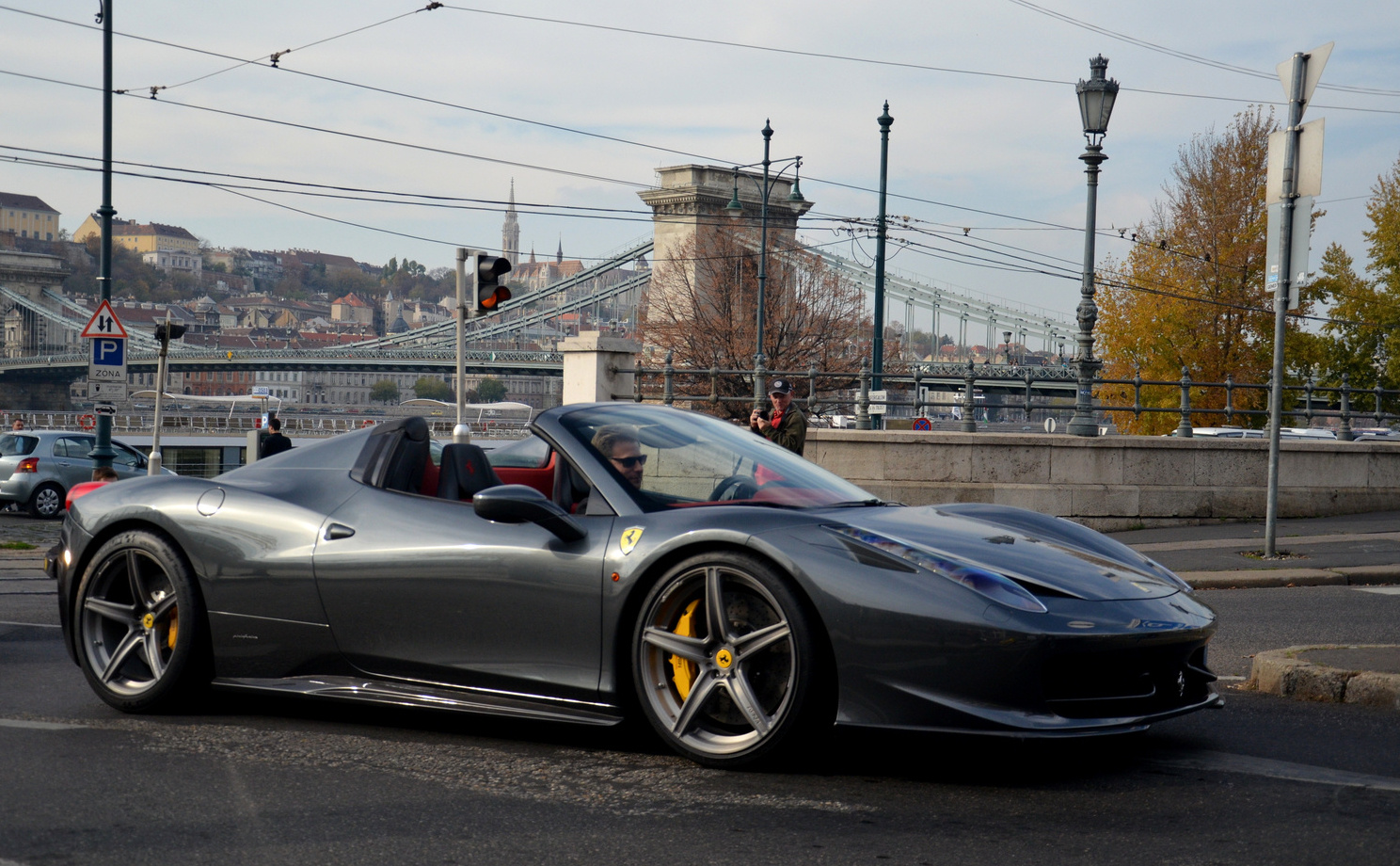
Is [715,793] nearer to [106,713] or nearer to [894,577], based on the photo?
[894,577]

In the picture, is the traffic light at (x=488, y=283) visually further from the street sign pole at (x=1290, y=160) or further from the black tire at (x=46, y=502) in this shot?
the black tire at (x=46, y=502)

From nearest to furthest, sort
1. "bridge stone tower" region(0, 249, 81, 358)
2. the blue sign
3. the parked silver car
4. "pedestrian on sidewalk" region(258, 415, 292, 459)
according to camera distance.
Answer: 1. "pedestrian on sidewalk" region(258, 415, 292, 459)
2. the blue sign
3. the parked silver car
4. "bridge stone tower" region(0, 249, 81, 358)

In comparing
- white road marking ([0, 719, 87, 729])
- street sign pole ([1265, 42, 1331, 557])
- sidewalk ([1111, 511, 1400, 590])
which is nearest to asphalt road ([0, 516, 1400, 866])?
white road marking ([0, 719, 87, 729])

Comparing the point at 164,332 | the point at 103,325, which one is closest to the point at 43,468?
the point at 164,332

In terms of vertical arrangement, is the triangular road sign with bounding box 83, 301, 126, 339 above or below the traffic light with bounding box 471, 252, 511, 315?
below

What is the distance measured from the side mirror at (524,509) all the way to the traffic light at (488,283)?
9.29 metres

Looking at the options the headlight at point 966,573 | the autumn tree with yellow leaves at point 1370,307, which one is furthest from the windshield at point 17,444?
the autumn tree with yellow leaves at point 1370,307

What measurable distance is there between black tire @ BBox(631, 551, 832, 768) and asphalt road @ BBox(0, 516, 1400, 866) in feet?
0.38

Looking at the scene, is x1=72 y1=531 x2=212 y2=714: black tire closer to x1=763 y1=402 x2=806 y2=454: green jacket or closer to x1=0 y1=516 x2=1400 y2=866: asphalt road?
x1=0 y1=516 x2=1400 y2=866: asphalt road

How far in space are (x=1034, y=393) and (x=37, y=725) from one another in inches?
1421

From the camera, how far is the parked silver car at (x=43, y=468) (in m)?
19.9

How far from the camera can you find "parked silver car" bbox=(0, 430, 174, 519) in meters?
19.9

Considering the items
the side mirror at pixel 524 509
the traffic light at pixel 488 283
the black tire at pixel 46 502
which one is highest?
the traffic light at pixel 488 283

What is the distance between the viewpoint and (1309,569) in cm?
986
